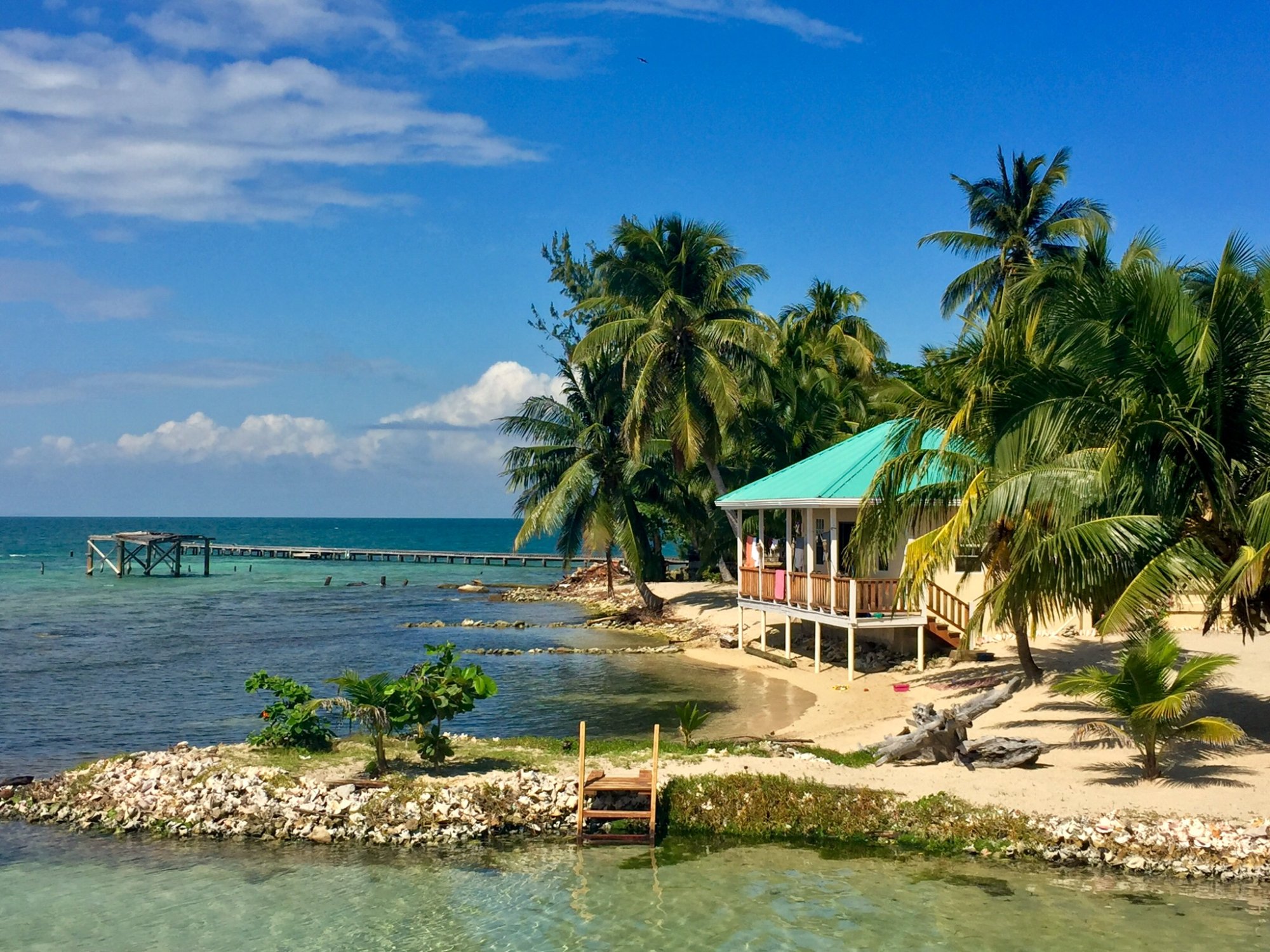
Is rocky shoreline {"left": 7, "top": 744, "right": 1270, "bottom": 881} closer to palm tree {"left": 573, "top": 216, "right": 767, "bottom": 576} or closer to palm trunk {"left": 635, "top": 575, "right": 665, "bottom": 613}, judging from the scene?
palm tree {"left": 573, "top": 216, "right": 767, "bottom": 576}

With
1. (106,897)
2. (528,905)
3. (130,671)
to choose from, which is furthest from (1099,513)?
(130,671)

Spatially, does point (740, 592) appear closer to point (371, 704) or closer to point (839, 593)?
point (839, 593)

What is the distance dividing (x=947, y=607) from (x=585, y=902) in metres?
14.1

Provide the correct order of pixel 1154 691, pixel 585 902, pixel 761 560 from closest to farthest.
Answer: pixel 585 902, pixel 1154 691, pixel 761 560

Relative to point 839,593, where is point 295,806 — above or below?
below

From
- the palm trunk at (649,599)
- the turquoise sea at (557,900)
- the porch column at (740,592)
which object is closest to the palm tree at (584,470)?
the palm trunk at (649,599)

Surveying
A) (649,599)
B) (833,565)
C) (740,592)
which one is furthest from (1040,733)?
(649,599)

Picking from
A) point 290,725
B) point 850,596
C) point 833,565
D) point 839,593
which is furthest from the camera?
point 839,593

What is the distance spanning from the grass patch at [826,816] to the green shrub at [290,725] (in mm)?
5794

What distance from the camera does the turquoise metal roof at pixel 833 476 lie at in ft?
73.1

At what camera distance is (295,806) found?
14.0 metres

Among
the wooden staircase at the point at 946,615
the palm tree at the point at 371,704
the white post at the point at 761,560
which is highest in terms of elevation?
the white post at the point at 761,560

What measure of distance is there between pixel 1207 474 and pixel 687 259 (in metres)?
23.4

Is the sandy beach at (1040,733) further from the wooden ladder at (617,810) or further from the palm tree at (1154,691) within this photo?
the wooden ladder at (617,810)
